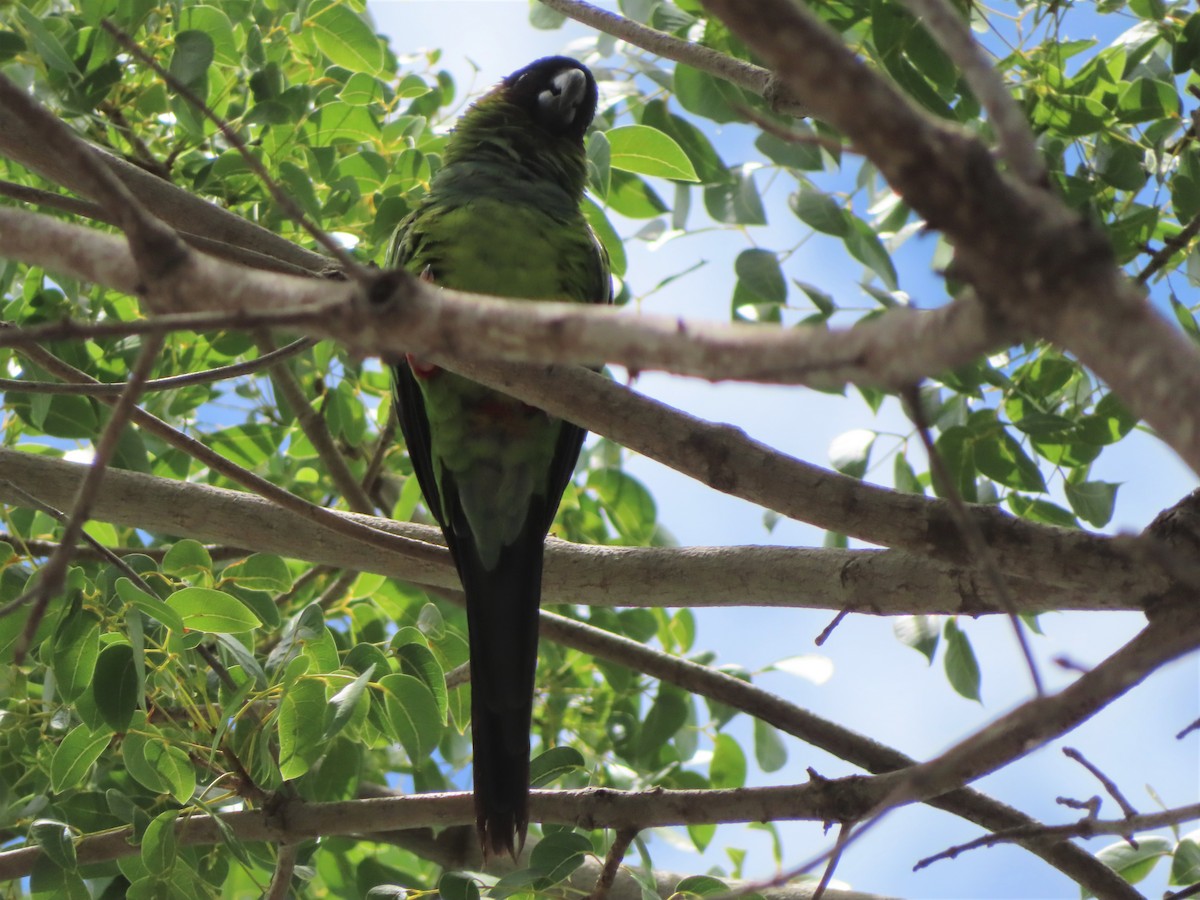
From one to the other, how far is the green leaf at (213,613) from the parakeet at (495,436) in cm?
47

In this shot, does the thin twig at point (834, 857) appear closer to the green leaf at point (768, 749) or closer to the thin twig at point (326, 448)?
the green leaf at point (768, 749)

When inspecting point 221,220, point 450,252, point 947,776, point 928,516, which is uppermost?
point 450,252

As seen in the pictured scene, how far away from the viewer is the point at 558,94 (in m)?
2.81

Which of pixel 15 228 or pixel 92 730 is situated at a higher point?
pixel 15 228

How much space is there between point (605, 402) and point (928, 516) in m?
0.46

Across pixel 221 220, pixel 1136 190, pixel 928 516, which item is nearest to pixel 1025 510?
pixel 1136 190

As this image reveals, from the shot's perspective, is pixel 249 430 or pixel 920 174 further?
pixel 249 430

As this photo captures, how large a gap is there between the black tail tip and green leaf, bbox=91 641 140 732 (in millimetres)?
555

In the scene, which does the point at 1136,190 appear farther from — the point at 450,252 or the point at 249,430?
the point at 249,430

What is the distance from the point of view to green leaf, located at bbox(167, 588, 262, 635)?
62.4 inches

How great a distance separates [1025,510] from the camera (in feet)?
7.18

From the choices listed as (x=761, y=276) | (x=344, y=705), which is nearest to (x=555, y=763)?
(x=344, y=705)

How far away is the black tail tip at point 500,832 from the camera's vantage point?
5.75ft

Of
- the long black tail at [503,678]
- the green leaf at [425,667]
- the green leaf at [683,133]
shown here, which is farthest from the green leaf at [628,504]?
the green leaf at [425,667]
